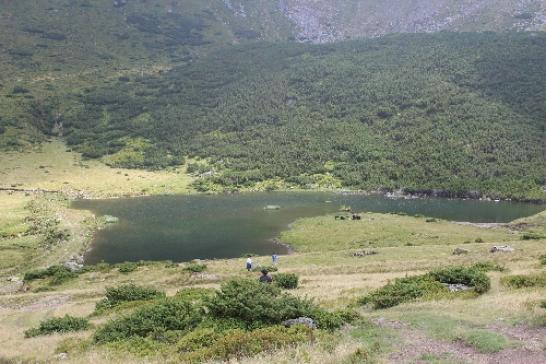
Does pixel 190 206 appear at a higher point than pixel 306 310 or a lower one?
lower

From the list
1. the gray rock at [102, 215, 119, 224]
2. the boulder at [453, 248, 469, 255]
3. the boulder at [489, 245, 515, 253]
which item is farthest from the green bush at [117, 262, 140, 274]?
the gray rock at [102, 215, 119, 224]

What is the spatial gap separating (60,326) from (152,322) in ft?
Answer: 28.4

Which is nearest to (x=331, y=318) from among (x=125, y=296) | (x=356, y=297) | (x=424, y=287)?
(x=424, y=287)

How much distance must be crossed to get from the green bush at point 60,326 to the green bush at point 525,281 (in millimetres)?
24260

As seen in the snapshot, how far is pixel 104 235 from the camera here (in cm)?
9362

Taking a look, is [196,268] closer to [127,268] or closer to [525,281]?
[127,268]

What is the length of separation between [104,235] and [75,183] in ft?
266

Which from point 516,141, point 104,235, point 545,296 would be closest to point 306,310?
point 545,296

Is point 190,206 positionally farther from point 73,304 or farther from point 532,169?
point 532,169

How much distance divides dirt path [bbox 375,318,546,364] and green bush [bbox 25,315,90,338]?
19004mm

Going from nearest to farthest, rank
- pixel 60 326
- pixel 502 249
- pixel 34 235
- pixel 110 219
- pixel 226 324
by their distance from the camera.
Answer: pixel 226 324 → pixel 60 326 → pixel 502 249 → pixel 34 235 → pixel 110 219

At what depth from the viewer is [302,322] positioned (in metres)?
20.9

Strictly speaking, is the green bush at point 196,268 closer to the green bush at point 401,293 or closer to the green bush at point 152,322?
the green bush at point 152,322

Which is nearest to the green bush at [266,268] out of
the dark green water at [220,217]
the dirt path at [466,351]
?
the dark green water at [220,217]
